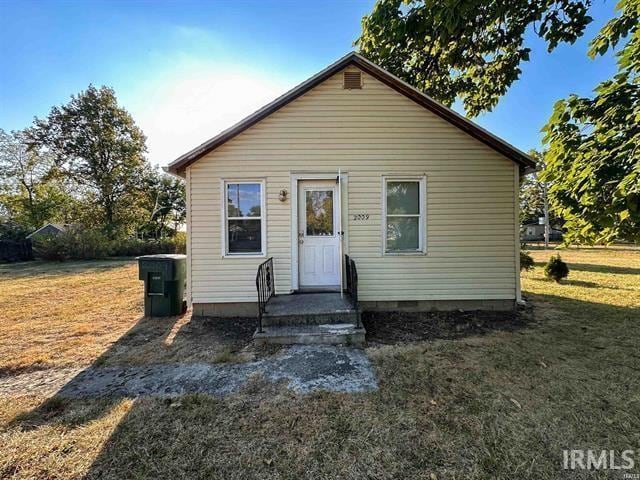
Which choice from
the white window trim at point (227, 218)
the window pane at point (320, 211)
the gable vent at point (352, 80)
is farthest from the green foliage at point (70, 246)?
the gable vent at point (352, 80)

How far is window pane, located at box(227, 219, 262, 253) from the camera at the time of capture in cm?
591

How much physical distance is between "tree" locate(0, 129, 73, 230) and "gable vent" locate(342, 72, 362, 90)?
104ft

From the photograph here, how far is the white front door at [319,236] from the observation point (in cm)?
→ 601

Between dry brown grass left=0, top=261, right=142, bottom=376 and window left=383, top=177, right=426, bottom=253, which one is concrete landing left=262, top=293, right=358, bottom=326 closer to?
window left=383, top=177, right=426, bottom=253

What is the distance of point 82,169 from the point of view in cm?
2438

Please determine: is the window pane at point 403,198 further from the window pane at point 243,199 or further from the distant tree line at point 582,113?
the window pane at point 243,199

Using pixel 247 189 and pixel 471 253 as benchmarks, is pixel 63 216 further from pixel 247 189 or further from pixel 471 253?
pixel 471 253

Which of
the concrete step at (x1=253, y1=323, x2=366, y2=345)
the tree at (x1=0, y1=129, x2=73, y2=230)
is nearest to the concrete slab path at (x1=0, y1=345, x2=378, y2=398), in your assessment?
the concrete step at (x1=253, y1=323, x2=366, y2=345)

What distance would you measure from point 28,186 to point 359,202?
3689cm

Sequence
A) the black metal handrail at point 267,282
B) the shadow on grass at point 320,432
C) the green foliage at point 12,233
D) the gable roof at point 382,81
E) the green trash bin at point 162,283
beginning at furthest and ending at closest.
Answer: the green foliage at point 12,233 < the green trash bin at point 162,283 < the gable roof at point 382,81 < the black metal handrail at point 267,282 < the shadow on grass at point 320,432

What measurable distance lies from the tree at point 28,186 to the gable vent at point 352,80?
104ft

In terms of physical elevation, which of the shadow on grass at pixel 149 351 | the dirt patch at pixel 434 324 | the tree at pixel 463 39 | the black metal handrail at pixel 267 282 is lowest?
the shadow on grass at pixel 149 351

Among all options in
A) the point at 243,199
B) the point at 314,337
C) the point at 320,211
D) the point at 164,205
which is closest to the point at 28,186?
the point at 164,205

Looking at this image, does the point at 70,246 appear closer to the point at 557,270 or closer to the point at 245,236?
the point at 245,236
